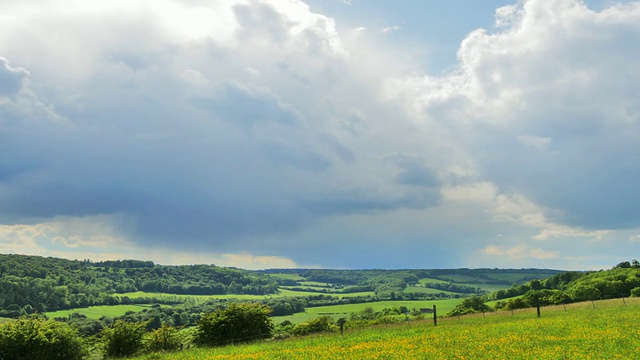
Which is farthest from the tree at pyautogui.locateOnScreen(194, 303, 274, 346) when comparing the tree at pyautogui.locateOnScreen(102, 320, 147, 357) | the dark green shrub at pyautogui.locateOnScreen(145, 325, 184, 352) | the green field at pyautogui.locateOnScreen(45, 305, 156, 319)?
the green field at pyautogui.locateOnScreen(45, 305, 156, 319)

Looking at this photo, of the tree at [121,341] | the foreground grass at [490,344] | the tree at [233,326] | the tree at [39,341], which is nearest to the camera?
the foreground grass at [490,344]

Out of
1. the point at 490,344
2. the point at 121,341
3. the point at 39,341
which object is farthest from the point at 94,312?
the point at 490,344

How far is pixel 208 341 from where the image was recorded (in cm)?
4488

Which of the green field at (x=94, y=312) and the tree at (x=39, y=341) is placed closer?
the tree at (x=39, y=341)

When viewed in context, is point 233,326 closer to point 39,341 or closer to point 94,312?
point 39,341

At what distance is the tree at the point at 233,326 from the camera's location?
45.0 m

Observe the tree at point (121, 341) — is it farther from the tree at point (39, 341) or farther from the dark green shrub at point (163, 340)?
the tree at point (39, 341)

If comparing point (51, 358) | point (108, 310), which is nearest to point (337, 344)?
point (51, 358)

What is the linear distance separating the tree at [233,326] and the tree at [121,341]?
6622 millimetres

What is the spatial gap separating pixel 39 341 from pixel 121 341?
718 centimetres

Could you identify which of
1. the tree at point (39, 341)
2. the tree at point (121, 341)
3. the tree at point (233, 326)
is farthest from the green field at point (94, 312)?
the tree at point (39, 341)

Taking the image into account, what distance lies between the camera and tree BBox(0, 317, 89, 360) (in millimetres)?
33531

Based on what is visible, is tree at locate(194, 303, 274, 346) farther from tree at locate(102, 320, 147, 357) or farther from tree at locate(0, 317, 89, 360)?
tree at locate(0, 317, 89, 360)

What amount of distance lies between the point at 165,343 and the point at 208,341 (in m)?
4.17
